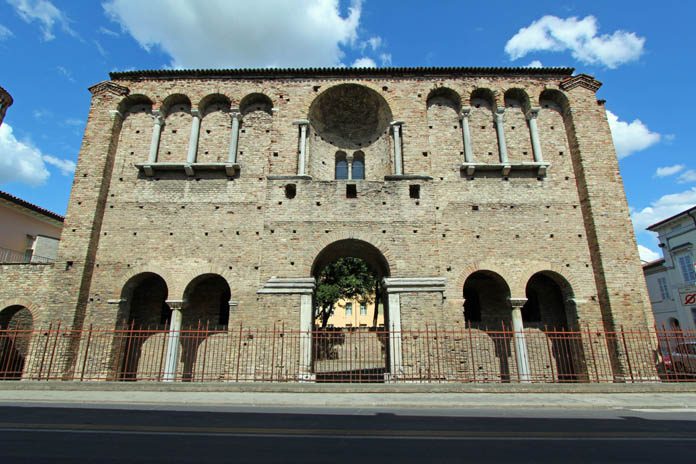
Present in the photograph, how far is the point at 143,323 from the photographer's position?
14141 millimetres

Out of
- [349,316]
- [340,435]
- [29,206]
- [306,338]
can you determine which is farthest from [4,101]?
[349,316]

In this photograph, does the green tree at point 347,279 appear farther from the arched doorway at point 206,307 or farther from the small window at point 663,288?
the small window at point 663,288

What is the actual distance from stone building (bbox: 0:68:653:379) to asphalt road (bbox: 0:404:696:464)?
16.3ft

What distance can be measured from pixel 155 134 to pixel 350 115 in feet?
26.8

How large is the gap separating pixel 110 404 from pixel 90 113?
12230 mm

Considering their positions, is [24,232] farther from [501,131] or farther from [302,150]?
[501,131]

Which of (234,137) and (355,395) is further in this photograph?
(234,137)

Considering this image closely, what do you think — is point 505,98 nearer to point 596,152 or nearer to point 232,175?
point 596,152

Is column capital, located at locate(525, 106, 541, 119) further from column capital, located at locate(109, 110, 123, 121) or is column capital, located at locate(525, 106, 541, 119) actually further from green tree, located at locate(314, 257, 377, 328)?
column capital, located at locate(109, 110, 123, 121)

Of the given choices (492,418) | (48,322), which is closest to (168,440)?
(492,418)

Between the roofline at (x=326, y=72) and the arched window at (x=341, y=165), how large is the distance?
3310 millimetres

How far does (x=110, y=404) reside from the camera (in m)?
8.11

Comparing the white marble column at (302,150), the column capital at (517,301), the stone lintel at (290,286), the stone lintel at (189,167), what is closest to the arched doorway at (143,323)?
the stone lintel at (290,286)

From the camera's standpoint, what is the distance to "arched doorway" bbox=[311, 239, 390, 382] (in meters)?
12.3
